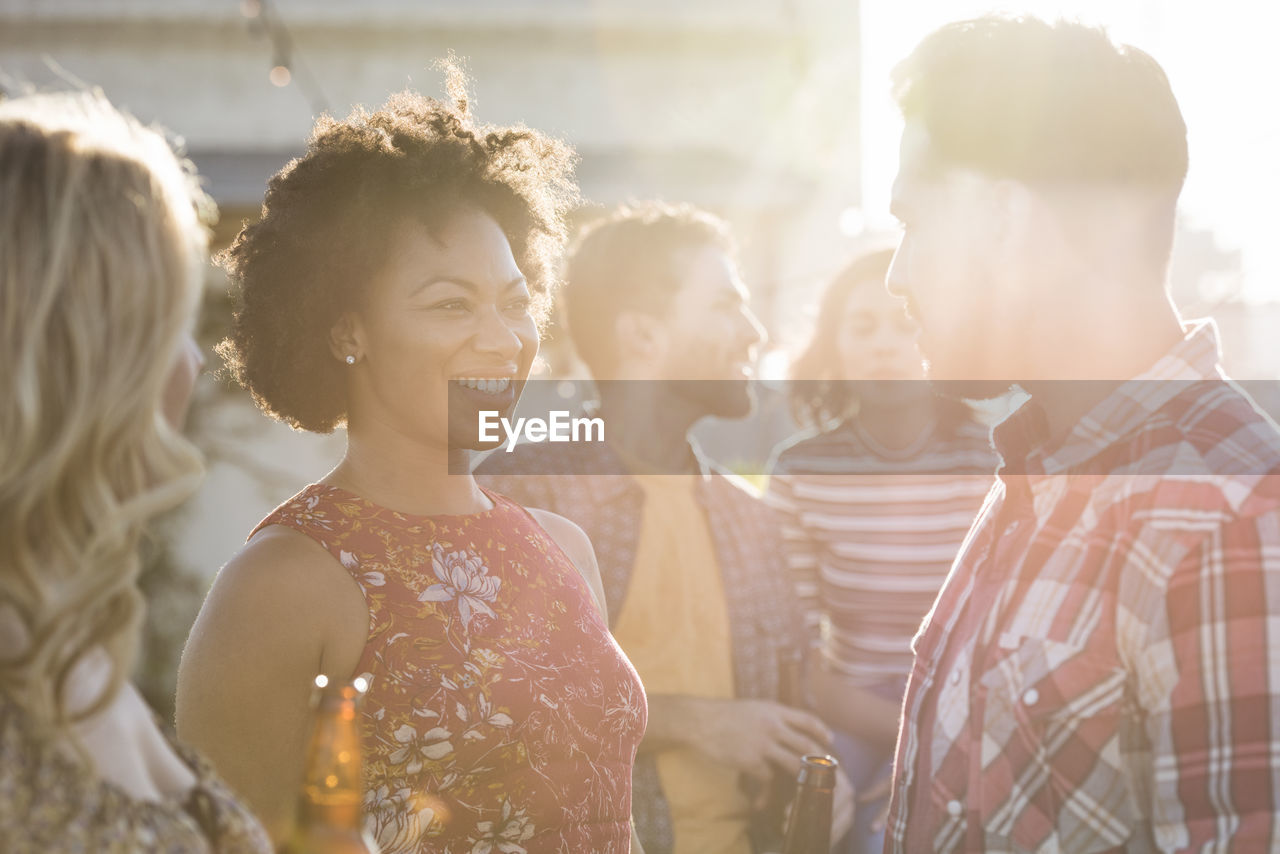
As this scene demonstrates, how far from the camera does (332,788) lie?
124cm

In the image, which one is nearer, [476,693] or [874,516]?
[476,693]

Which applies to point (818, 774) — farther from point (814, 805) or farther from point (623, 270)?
point (623, 270)

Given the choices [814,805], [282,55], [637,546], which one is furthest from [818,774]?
[282,55]

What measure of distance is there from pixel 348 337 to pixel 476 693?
0.79 m

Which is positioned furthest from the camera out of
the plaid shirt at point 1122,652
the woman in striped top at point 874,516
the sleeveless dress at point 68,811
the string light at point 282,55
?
the string light at point 282,55

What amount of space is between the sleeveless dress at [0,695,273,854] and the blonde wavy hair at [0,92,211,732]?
1.3 inches

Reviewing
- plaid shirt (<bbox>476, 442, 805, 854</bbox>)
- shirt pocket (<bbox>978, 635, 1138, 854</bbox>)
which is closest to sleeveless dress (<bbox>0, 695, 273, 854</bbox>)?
shirt pocket (<bbox>978, 635, 1138, 854</bbox>)

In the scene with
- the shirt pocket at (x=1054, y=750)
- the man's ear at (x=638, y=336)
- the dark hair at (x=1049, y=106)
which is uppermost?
the dark hair at (x=1049, y=106)

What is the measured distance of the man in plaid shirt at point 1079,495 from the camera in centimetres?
151

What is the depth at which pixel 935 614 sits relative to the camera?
207 cm

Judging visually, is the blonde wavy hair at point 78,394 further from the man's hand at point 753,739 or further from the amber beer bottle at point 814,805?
the man's hand at point 753,739

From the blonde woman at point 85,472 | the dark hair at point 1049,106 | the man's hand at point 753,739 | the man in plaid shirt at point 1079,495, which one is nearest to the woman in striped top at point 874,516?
the man's hand at point 753,739

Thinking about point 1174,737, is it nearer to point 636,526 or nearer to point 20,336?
point 20,336

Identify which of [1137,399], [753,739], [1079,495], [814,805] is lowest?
[753,739]
